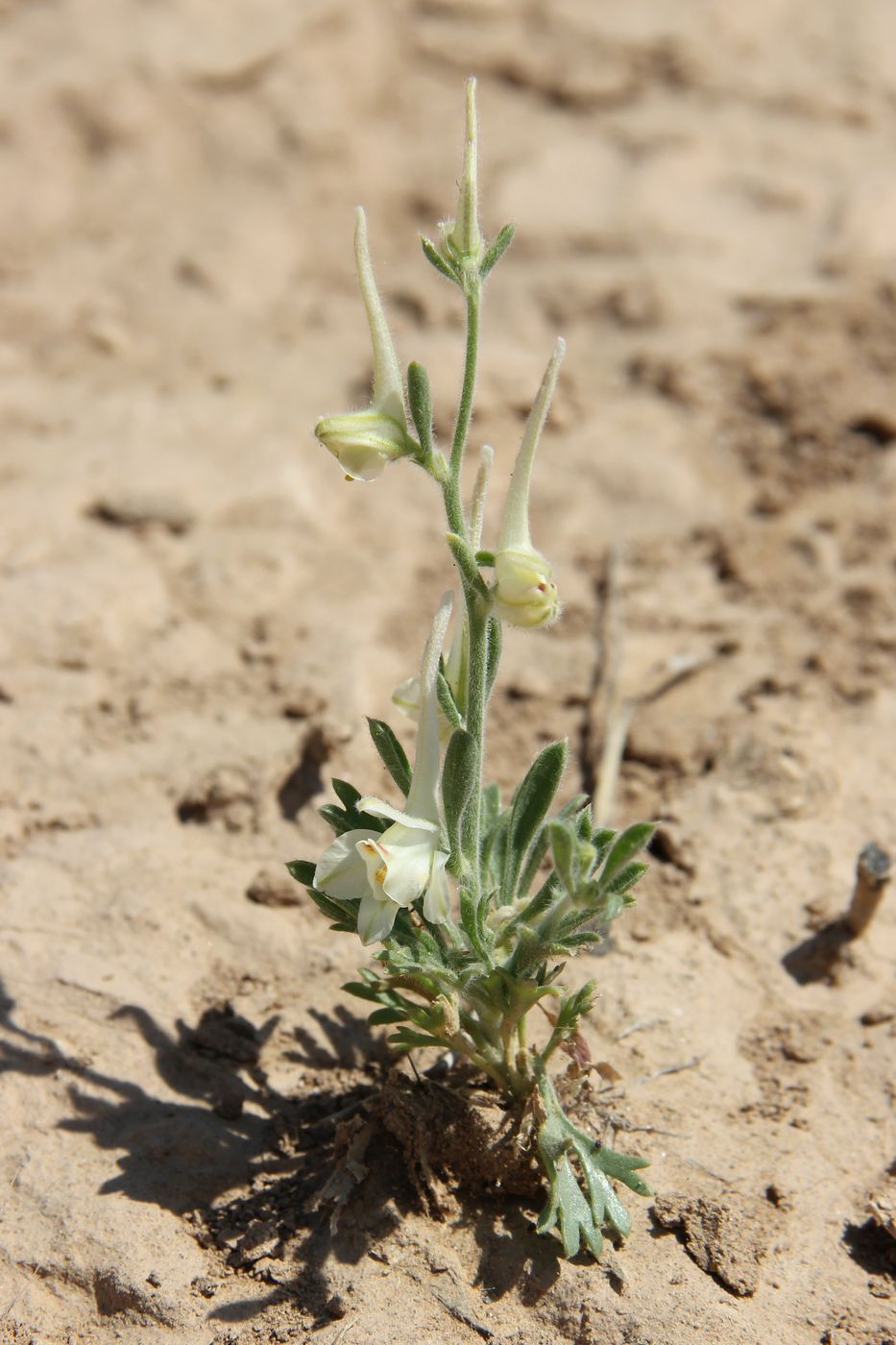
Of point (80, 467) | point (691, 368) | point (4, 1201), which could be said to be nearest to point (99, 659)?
point (80, 467)

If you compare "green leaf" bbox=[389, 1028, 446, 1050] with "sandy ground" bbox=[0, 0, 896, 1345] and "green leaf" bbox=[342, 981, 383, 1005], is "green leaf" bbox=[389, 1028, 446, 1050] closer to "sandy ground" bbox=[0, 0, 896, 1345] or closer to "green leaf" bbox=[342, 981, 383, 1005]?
"green leaf" bbox=[342, 981, 383, 1005]

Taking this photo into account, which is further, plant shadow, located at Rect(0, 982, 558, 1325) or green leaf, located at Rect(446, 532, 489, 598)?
plant shadow, located at Rect(0, 982, 558, 1325)

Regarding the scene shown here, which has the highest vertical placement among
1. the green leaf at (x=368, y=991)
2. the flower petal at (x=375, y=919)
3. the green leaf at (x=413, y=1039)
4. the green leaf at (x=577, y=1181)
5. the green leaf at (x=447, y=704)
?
the green leaf at (x=447, y=704)

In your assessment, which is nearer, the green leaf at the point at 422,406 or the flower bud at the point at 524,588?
the flower bud at the point at 524,588

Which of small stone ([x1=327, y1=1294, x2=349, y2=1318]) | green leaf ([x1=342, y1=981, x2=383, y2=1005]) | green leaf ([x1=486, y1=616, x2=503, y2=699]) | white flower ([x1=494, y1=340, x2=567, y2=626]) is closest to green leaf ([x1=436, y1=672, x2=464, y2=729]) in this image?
green leaf ([x1=486, y1=616, x2=503, y2=699])

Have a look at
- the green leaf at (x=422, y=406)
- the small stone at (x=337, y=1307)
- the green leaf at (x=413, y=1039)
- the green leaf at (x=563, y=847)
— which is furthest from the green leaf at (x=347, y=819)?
the small stone at (x=337, y=1307)

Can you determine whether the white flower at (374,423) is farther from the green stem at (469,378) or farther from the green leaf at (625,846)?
the green leaf at (625,846)

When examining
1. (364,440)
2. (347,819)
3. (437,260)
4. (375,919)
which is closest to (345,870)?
(375,919)

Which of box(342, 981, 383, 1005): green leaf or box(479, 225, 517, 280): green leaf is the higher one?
box(479, 225, 517, 280): green leaf

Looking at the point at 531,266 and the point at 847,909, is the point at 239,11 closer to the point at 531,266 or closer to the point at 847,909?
the point at 531,266
